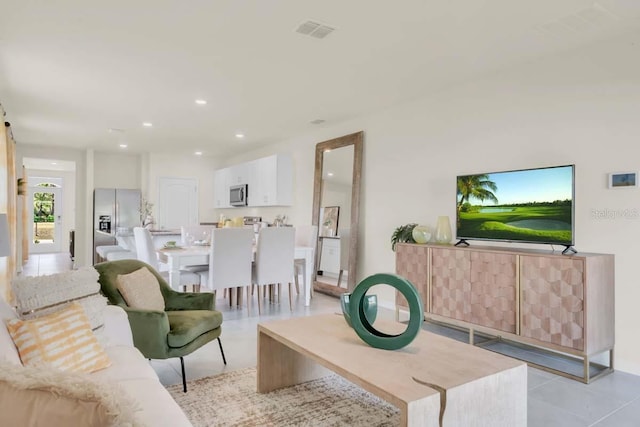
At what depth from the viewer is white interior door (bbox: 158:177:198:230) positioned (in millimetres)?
8898

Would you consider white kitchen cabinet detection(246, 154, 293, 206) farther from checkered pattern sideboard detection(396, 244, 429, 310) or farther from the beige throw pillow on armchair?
the beige throw pillow on armchair

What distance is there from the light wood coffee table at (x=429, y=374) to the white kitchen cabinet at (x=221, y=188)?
6590 millimetres

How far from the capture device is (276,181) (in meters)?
6.99

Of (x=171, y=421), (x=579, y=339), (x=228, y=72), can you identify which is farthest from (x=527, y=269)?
(x=228, y=72)

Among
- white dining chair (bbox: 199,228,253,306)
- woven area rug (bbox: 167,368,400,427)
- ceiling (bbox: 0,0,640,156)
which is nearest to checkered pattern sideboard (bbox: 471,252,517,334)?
woven area rug (bbox: 167,368,400,427)

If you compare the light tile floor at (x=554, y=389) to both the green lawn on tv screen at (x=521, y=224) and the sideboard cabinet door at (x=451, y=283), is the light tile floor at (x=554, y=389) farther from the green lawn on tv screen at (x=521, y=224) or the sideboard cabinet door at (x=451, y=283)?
the green lawn on tv screen at (x=521, y=224)

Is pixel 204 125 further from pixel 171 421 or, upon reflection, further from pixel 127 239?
pixel 171 421

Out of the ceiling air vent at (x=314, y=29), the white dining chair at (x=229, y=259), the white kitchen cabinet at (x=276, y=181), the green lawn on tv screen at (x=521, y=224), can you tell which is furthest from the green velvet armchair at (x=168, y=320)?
the white kitchen cabinet at (x=276, y=181)

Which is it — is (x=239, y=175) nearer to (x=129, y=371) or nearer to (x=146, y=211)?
(x=146, y=211)

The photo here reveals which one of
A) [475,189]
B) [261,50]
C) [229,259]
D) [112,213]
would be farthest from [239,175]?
[475,189]

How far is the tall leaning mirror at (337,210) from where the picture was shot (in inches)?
220

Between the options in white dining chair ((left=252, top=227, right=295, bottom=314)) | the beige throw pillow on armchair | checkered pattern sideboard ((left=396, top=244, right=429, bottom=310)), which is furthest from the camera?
white dining chair ((left=252, top=227, right=295, bottom=314))

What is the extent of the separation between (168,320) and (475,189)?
289 cm

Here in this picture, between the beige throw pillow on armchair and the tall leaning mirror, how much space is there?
10.0 ft
